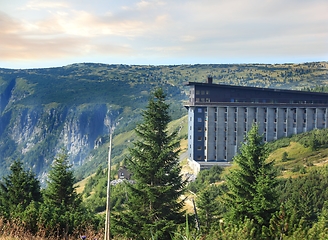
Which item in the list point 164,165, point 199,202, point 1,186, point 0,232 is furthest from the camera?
point 199,202

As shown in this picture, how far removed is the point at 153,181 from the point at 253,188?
18.4 ft

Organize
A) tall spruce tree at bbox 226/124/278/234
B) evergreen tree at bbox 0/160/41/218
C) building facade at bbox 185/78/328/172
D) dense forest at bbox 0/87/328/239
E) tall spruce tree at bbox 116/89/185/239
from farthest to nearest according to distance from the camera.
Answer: building facade at bbox 185/78/328/172 → evergreen tree at bbox 0/160/41/218 → tall spruce tree at bbox 116/89/185/239 → tall spruce tree at bbox 226/124/278/234 → dense forest at bbox 0/87/328/239

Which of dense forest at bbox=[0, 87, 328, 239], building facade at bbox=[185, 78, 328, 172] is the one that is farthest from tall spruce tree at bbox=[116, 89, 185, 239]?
building facade at bbox=[185, 78, 328, 172]

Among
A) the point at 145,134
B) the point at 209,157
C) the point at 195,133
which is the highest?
the point at 145,134

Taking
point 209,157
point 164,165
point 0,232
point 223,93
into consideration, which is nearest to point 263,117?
point 223,93

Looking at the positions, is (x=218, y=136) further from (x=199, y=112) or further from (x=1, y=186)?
(x=1, y=186)

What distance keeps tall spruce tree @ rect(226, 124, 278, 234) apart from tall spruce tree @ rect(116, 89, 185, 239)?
3070 millimetres

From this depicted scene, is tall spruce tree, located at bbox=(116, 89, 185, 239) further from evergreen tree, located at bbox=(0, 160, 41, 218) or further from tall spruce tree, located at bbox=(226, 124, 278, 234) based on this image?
evergreen tree, located at bbox=(0, 160, 41, 218)

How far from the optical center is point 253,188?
19609mm

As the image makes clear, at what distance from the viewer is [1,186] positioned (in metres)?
26.0

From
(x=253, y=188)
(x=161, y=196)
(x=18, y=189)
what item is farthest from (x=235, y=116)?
(x=161, y=196)

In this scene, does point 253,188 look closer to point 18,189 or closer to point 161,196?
point 161,196

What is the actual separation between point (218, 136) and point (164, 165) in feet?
150

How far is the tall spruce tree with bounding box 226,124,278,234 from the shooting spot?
18375 mm
